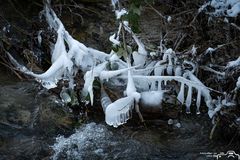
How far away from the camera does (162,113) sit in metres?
3.83

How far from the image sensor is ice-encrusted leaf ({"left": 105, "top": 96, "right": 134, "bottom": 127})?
3707mm

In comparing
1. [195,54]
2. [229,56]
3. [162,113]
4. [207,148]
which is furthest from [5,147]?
[229,56]

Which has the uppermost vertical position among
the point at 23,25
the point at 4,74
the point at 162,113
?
the point at 23,25

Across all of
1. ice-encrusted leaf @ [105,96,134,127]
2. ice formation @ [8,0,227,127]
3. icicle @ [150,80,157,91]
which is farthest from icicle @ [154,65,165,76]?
ice-encrusted leaf @ [105,96,134,127]

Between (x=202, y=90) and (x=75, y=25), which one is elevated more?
(x=75, y=25)

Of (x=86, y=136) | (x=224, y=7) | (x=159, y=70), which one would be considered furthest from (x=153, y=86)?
(x=224, y=7)

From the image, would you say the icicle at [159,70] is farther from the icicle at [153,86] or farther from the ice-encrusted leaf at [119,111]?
the ice-encrusted leaf at [119,111]

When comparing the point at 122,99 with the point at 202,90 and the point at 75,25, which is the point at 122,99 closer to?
the point at 202,90

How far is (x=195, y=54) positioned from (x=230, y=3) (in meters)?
0.69

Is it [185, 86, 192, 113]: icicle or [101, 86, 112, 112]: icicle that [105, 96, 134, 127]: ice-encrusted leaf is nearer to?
Answer: [101, 86, 112, 112]: icicle

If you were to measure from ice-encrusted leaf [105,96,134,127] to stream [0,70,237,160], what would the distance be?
7 cm

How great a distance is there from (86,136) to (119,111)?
33cm

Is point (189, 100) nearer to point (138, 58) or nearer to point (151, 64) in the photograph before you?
point (151, 64)

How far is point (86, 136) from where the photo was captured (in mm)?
3717
